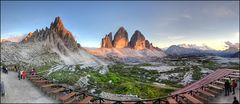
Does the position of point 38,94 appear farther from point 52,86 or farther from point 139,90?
point 139,90

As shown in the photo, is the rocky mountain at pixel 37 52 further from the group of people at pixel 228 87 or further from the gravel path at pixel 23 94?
the group of people at pixel 228 87

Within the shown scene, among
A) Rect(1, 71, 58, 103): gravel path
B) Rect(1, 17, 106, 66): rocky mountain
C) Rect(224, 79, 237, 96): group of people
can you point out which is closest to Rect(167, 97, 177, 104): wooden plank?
Rect(224, 79, 237, 96): group of people

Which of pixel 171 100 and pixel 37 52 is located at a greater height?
pixel 37 52

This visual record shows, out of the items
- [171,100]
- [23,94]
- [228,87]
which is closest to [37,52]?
[23,94]

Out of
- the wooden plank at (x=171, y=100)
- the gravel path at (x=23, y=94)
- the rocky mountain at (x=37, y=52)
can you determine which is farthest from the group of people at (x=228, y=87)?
the rocky mountain at (x=37, y=52)

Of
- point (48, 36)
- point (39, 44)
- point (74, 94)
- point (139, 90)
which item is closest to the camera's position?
point (74, 94)

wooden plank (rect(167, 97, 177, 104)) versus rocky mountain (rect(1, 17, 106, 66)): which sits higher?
rocky mountain (rect(1, 17, 106, 66))

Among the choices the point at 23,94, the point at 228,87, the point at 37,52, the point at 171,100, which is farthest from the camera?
the point at 37,52

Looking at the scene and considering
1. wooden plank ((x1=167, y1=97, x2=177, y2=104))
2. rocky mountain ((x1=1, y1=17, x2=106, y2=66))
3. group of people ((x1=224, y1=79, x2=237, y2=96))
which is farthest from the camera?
rocky mountain ((x1=1, y1=17, x2=106, y2=66))

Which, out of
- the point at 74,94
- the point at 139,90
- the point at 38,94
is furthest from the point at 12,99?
the point at 139,90

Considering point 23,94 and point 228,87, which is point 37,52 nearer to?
point 23,94

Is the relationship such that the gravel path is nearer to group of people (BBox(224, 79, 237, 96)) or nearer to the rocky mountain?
group of people (BBox(224, 79, 237, 96))
